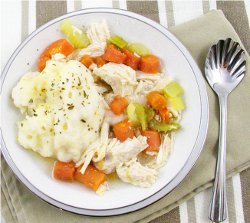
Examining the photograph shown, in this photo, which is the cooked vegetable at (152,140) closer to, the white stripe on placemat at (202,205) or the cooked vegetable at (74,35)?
the white stripe on placemat at (202,205)

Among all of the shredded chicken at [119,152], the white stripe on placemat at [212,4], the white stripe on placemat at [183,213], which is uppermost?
the white stripe on placemat at [212,4]

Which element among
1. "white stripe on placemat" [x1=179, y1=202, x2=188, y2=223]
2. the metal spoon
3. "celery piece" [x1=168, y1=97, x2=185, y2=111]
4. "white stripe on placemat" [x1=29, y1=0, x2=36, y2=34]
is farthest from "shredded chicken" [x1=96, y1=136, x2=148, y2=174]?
"white stripe on placemat" [x1=29, y1=0, x2=36, y2=34]

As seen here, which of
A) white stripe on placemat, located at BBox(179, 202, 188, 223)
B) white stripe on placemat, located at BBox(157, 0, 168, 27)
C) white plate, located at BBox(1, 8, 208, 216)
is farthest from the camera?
white stripe on placemat, located at BBox(157, 0, 168, 27)

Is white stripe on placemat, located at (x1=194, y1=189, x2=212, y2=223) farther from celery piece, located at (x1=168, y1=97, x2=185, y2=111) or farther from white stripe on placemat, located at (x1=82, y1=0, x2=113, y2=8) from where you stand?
white stripe on placemat, located at (x1=82, y1=0, x2=113, y2=8)

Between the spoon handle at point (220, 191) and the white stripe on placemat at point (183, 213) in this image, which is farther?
the white stripe on placemat at point (183, 213)

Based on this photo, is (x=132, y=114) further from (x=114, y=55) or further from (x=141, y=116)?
(x=114, y=55)

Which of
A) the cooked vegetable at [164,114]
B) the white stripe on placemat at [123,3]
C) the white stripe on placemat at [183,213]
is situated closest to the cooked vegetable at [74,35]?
the white stripe on placemat at [123,3]

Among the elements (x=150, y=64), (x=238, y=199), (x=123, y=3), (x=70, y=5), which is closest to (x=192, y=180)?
(x=238, y=199)
